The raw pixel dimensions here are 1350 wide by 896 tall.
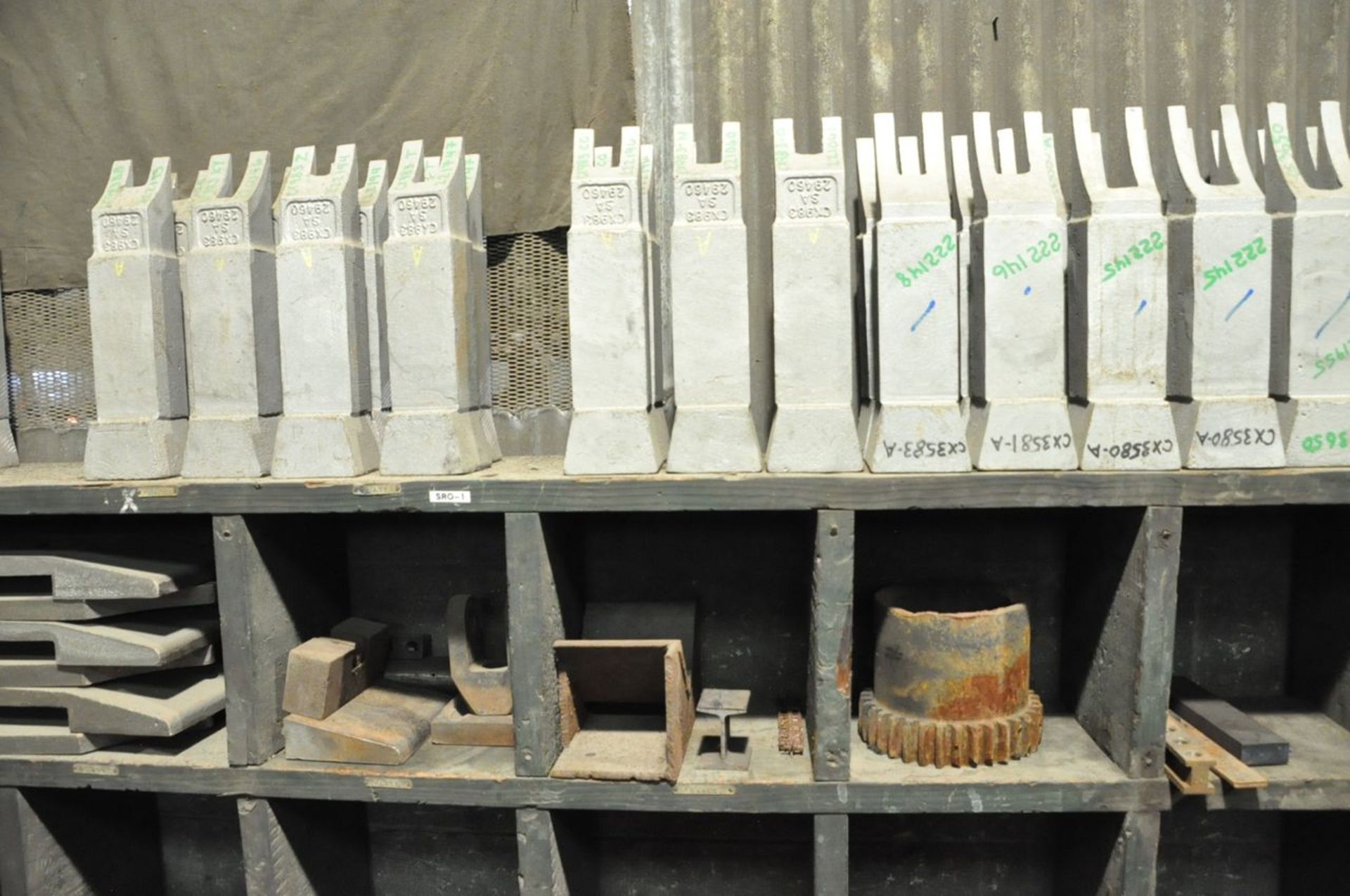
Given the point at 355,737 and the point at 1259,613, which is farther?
the point at 1259,613

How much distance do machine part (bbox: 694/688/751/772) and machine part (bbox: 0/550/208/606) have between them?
1.26 m

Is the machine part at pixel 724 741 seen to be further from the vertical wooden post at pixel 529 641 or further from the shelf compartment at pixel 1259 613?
the shelf compartment at pixel 1259 613

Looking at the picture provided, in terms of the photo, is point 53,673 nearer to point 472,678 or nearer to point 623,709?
point 472,678

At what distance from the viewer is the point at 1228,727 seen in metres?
2.01

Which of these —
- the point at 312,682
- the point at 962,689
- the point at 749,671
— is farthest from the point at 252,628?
the point at 962,689

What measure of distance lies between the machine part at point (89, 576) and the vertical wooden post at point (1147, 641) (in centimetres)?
213

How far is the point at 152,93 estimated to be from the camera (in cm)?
251

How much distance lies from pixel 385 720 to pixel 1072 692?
165 cm

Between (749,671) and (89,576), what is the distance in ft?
5.23

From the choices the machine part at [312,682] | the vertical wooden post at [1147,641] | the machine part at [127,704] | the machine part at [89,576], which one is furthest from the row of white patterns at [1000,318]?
the machine part at [127,704]

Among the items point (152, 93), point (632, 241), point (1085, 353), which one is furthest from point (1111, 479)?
point (152, 93)

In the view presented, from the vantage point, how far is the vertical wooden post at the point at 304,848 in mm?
2090


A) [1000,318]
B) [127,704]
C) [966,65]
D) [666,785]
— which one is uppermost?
[966,65]

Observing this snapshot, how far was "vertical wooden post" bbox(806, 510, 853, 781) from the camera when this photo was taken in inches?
72.9
